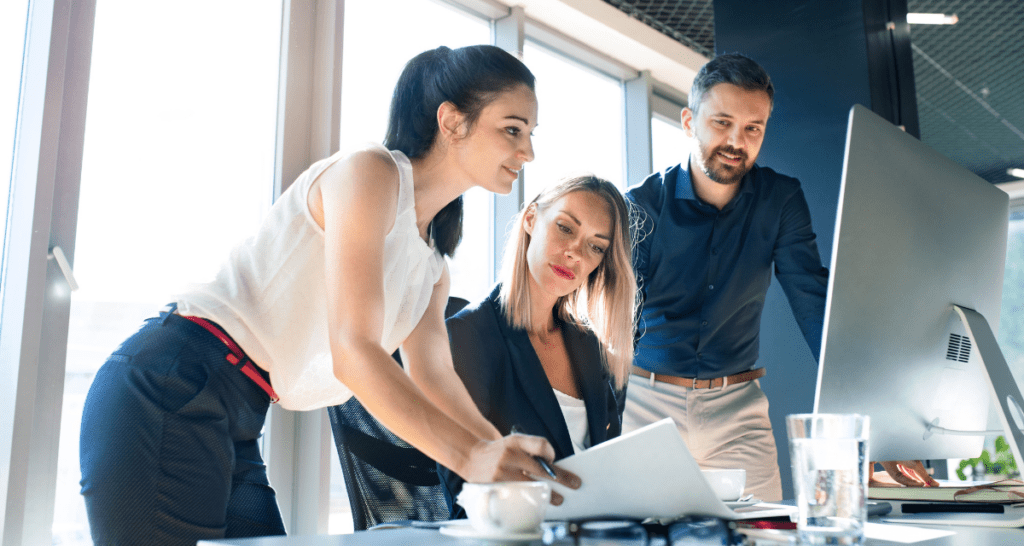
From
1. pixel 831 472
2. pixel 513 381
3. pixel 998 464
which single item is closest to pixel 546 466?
pixel 831 472

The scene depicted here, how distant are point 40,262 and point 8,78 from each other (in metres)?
0.47

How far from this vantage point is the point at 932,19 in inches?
124

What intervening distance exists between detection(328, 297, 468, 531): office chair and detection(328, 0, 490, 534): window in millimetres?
1143

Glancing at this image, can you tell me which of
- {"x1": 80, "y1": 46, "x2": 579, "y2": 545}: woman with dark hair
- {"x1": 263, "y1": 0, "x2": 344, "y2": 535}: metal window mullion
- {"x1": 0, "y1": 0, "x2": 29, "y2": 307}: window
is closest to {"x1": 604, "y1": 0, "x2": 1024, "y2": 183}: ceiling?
{"x1": 263, "y1": 0, "x2": 344, "y2": 535}: metal window mullion

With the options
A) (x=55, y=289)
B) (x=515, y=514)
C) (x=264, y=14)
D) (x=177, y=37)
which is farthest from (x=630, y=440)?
(x=264, y=14)

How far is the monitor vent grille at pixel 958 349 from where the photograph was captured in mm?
1062

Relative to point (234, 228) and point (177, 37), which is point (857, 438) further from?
point (177, 37)

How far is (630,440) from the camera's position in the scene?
0.69 m

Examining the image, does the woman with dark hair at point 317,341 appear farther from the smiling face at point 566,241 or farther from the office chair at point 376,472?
the smiling face at point 566,241

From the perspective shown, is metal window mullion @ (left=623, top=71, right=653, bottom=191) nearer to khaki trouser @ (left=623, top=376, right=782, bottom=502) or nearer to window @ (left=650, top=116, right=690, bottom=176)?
window @ (left=650, top=116, right=690, bottom=176)

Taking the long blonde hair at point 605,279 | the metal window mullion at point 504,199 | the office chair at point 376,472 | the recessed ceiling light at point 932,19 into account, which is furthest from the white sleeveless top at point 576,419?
the recessed ceiling light at point 932,19

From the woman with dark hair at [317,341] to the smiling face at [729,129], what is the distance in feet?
2.42

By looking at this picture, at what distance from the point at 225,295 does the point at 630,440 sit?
62 centimetres

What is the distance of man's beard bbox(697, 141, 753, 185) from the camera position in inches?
73.5
